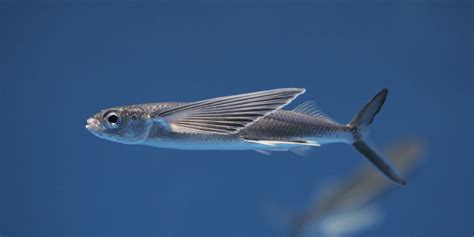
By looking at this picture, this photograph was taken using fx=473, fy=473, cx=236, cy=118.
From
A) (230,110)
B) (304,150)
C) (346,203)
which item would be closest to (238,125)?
(230,110)

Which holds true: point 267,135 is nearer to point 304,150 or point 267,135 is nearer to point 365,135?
point 304,150

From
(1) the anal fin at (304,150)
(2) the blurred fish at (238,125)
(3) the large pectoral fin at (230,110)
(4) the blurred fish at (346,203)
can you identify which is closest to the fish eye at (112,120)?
(2) the blurred fish at (238,125)

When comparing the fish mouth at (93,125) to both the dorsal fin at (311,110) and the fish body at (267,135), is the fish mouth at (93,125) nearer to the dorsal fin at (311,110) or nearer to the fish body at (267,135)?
the fish body at (267,135)

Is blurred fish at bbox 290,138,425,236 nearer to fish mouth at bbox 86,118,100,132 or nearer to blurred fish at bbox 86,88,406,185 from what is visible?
blurred fish at bbox 86,88,406,185

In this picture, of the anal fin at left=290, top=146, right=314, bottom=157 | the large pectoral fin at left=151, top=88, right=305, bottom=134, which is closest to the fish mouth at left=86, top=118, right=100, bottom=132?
the large pectoral fin at left=151, top=88, right=305, bottom=134

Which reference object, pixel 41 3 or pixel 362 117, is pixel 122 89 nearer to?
pixel 41 3

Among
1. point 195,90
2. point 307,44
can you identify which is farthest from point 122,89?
point 307,44
